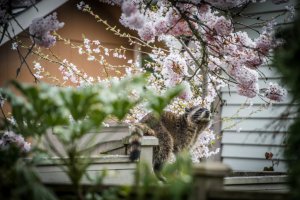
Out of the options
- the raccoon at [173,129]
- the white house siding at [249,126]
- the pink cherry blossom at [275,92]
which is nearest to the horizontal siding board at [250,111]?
the white house siding at [249,126]

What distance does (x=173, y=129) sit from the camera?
203 inches

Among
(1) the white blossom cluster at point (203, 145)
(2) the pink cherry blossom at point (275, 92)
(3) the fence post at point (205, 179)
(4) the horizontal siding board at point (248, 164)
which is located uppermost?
(2) the pink cherry blossom at point (275, 92)

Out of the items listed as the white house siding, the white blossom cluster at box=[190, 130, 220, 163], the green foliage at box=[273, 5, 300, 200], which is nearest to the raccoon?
the white blossom cluster at box=[190, 130, 220, 163]

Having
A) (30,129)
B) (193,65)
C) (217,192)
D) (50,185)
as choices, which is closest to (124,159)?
(50,185)

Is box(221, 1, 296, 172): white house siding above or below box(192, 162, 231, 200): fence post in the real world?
above

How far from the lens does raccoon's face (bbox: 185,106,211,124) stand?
496 cm

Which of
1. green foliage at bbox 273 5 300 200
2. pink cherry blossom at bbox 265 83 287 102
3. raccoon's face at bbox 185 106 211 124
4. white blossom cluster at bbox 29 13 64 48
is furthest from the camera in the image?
raccoon's face at bbox 185 106 211 124

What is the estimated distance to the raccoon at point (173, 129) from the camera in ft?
15.7

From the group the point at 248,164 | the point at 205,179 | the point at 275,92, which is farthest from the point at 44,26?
the point at 248,164

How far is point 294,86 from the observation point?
221 centimetres

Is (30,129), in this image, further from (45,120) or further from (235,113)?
(235,113)

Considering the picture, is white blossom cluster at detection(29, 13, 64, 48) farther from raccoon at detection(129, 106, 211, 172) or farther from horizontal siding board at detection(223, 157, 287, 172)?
horizontal siding board at detection(223, 157, 287, 172)

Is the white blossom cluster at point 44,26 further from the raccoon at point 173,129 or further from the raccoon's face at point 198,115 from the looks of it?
the raccoon's face at point 198,115

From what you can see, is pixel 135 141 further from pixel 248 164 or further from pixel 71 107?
pixel 248 164
